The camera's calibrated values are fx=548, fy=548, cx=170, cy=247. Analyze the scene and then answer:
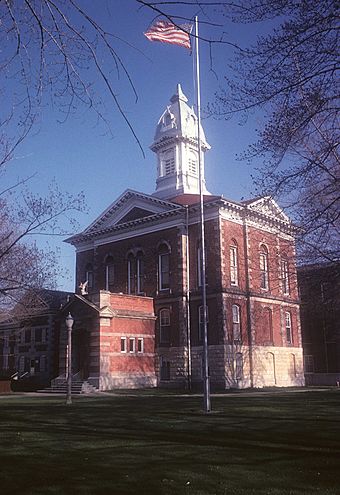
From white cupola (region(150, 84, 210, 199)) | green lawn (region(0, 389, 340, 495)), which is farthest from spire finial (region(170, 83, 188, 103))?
green lawn (region(0, 389, 340, 495))

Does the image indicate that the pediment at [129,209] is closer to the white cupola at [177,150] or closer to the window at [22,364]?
the white cupola at [177,150]

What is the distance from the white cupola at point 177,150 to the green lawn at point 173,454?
3537 cm

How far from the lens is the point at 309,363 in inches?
2265

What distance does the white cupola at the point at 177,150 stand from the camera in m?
53.0

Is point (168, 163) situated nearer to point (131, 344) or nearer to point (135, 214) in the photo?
point (135, 214)

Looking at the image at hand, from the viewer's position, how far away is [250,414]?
1955cm

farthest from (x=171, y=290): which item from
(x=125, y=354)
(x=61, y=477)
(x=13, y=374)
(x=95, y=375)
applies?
(x=61, y=477)

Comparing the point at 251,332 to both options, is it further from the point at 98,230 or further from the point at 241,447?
the point at 241,447

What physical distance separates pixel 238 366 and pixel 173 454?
31.2 meters

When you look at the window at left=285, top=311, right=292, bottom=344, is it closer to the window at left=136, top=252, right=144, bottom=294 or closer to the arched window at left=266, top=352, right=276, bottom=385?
the arched window at left=266, top=352, right=276, bottom=385

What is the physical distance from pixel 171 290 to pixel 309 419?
27.5 meters

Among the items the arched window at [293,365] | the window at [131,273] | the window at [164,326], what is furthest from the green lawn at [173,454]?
the arched window at [293,365]

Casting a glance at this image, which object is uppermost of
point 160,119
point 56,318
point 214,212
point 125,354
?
point 160,119

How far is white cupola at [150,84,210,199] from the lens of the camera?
2085 inches
